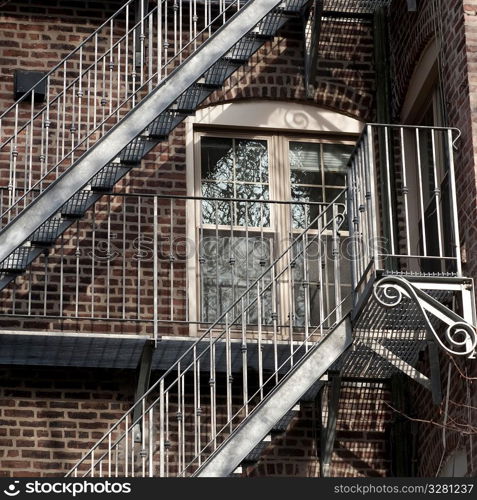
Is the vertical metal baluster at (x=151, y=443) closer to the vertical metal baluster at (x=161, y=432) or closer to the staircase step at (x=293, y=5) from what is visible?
the vertical metal baluster at (x=161, y=432)

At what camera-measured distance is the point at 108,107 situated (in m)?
16.5

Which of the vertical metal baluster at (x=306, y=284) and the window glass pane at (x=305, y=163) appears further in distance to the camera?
the window glass pane at (x=305, y=163)

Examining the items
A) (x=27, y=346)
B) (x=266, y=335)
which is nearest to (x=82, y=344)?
(x=27, y=346)

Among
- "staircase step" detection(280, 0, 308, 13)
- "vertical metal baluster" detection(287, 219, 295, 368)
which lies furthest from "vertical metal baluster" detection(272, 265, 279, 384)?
"staircase step" detection(280, 0, 308, 13)

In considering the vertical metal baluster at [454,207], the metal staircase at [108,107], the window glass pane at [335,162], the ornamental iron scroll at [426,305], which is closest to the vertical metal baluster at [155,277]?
the metal staircase at [108,107]

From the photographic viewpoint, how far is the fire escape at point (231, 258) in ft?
45.9

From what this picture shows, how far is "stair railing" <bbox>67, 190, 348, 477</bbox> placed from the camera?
1456cm

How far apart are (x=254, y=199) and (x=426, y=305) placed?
2691 mm

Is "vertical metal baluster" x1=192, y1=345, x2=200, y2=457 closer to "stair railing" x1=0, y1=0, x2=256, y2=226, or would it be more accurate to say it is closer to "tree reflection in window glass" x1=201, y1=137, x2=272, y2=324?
"tree reflection in window glass" x1=201, y1=137, x2=272, y2=324

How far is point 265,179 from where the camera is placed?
654 inches

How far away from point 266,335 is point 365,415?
1.21m

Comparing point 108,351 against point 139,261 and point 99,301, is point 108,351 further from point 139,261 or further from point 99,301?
point 139,261

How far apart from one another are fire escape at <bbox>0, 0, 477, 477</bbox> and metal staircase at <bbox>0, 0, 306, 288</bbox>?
0.02 metres

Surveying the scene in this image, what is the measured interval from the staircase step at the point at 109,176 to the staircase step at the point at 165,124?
0.37m
